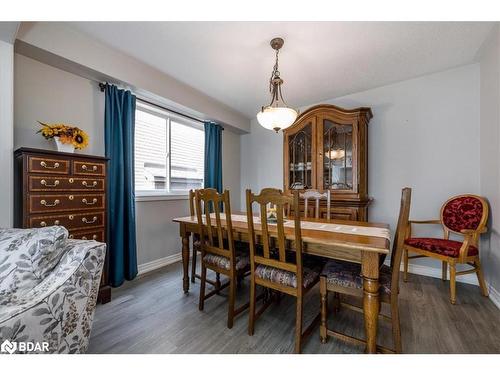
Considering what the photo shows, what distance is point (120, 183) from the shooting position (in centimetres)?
237

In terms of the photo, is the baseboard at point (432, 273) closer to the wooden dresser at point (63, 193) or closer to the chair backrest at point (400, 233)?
the chair backrest at point (400, 233)

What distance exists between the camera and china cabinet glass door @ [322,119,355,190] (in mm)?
2838

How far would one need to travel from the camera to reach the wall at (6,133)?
160 centimetres

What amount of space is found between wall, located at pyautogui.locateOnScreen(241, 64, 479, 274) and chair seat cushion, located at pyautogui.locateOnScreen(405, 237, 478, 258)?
57 centimetres

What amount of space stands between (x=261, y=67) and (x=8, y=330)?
2.70 m

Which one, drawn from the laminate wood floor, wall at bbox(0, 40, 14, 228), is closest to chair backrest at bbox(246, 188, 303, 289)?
the laminate wood floor

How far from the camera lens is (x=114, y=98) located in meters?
2.35

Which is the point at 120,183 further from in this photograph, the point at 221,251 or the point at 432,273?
the point at 432,273

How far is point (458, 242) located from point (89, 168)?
141 inches

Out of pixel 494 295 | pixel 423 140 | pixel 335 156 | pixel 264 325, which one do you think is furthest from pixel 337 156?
pixel 264 325

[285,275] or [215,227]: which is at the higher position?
[215,227]


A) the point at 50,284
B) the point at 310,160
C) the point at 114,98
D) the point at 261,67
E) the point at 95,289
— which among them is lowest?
the point at 95,289
